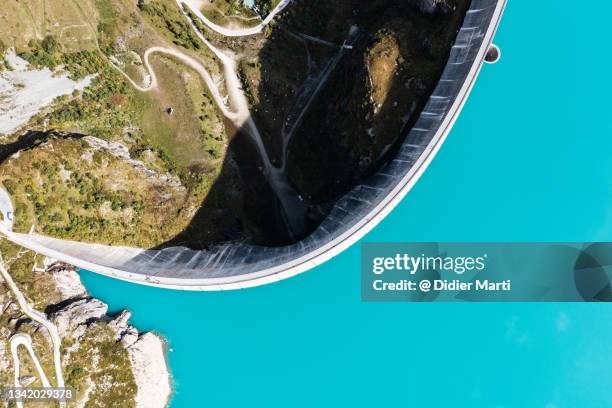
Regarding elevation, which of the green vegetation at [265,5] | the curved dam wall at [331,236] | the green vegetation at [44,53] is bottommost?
the curved dam wall at [331,236]

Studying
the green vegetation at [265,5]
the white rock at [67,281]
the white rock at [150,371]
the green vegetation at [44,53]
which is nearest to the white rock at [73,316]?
the white rock at [67,281]

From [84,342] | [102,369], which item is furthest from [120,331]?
[102,369]

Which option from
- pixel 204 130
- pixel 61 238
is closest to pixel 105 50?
pixel 204 130

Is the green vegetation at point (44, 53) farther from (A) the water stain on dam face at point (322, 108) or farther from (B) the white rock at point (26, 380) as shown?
(B) the white rock at point (26, 380)

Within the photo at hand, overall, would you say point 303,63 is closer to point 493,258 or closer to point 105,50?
point 105,50

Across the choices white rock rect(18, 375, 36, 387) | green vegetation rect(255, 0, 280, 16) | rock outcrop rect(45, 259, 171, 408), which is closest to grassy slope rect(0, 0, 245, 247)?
rock outcrop rect(45, 259, 171, 408)

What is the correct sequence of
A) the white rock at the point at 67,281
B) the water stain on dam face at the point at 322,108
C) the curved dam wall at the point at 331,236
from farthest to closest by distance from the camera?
1. the water stain on dam face at the point at 322,108
2. the white rock at the point at 67,281
3. the curved dam wall at the point at 331,236
